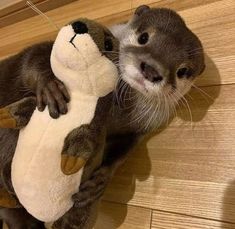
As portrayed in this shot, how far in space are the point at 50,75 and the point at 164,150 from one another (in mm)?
446

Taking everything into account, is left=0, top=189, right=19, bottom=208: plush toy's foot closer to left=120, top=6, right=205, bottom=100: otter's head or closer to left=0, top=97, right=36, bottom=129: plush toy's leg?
left=0, top=97, right=36, bottom=129: plush toy's leg

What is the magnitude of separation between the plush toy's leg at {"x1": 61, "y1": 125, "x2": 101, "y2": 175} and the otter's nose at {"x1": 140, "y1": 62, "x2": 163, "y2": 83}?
19 centimetres

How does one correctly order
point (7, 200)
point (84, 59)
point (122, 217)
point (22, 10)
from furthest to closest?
point (22, 10) → point (122, 217) → point (7, 200) → point (84, 59)

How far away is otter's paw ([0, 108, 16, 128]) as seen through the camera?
106 cm

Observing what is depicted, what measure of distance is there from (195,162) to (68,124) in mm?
450

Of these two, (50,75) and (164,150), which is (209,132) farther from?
(50,75)

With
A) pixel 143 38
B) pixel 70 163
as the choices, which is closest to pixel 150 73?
pixel 143 38

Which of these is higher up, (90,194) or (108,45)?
(108,45)

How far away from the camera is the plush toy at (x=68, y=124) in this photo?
39.0 inches

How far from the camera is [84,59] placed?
0.98 meters

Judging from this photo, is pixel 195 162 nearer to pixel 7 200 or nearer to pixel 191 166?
pixel 191 166

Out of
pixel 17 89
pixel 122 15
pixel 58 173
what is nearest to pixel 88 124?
pixel 58 173

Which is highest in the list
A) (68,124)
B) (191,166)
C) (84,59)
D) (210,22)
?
(84,59)

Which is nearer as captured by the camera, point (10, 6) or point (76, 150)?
point (76, 150)
